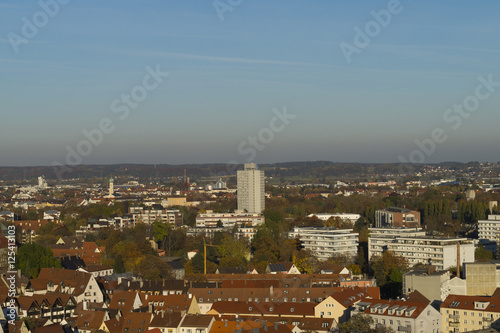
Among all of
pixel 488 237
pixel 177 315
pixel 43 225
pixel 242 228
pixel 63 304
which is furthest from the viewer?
pixel 43 225

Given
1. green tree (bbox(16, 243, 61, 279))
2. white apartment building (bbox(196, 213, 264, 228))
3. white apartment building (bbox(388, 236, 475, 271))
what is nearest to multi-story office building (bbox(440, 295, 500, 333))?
white apartment building (bbox(388, 236, 475, 271))

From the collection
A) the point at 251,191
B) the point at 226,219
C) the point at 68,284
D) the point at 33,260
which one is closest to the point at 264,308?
the point at 68,284

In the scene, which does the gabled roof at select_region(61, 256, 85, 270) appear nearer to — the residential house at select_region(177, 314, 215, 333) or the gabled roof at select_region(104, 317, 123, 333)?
the gabled roof at select_region(104, 317, 123, 333)

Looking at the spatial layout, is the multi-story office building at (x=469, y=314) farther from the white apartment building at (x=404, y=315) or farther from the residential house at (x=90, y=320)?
the residential house at (x=90, y=320)

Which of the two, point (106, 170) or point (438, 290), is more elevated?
point (106, 170)

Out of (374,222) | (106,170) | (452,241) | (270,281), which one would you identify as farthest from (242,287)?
(106,170)

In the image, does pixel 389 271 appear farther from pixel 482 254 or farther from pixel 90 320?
pixel 90 320

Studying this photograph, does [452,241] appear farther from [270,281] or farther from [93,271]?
[93,271]
